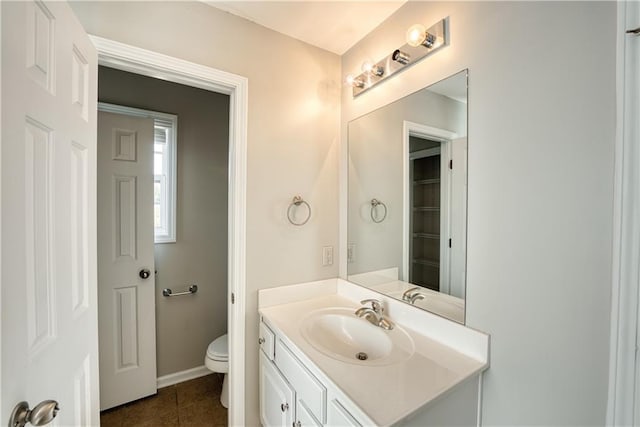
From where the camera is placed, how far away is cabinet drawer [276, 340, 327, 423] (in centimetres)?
94

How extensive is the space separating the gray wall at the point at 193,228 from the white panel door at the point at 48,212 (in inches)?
41.4

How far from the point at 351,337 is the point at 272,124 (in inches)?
47.0

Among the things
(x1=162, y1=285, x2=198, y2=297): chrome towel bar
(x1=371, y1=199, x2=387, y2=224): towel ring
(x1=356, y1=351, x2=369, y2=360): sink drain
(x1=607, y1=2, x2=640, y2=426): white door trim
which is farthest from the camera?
(x1=162, y1=285, x2=198, y2=297): chrome towel bar

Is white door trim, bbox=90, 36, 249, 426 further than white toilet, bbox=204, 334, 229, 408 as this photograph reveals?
No

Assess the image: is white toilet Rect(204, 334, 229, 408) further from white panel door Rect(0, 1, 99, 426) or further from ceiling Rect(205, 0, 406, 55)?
ceiling Rect(205, 0, 406, 55)

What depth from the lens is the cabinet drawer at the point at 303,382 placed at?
937 millimetres

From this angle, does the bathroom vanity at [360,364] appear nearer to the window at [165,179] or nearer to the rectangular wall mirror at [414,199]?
the rectangular wall mirror at [414,199]

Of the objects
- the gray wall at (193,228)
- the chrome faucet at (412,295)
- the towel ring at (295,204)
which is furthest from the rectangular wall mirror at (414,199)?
the gray wall at (193,228)

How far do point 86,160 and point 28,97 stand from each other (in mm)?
401

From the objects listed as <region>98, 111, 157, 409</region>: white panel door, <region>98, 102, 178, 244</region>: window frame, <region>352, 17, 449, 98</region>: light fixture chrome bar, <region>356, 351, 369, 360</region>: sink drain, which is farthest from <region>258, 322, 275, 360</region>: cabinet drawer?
<region>352, 17, 449, 98</region>: light fixture chrome bar

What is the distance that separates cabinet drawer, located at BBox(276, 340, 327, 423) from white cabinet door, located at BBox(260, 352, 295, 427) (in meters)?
0.06

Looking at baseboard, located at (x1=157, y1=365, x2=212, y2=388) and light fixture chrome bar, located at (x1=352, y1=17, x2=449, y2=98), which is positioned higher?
light fixture chrome bar, located at (x1=352, y1=17, x2=449, y2=98)

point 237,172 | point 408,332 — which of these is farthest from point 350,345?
point 237,172

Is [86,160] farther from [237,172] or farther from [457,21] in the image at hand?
[457,21]
